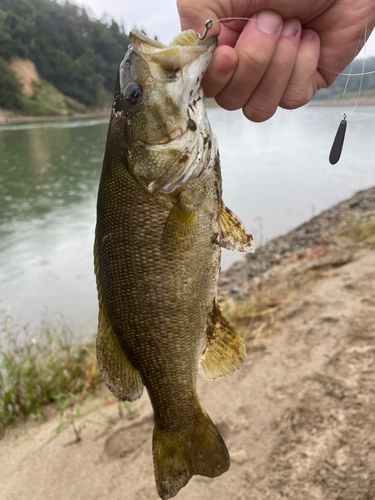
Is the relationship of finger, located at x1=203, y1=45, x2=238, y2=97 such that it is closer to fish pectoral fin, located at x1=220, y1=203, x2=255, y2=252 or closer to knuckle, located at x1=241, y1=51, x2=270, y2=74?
knuckle, located at x1=241, y1=51, x2=270, y2=74

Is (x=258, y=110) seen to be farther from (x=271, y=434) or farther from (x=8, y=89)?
(x=8, y=89)

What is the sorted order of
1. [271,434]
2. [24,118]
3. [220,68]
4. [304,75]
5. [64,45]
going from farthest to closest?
[64,45]
[24,118]
[271,434]
[304,75]
[220,68]

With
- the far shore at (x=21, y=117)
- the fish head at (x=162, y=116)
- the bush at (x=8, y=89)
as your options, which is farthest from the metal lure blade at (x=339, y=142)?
the bush at (x=8, y=89)

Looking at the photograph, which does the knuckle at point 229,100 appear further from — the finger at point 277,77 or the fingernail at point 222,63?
the fingernail at point 222,63

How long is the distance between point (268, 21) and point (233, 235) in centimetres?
105

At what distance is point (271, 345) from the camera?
417 centimetres

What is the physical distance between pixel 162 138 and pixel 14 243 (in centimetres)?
862

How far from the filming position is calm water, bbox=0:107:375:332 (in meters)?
7.36

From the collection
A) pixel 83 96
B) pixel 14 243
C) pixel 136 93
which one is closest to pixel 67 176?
pixel 14 243

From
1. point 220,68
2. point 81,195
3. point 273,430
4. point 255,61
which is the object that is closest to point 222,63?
point 220,68

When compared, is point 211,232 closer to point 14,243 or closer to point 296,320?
point 296,320

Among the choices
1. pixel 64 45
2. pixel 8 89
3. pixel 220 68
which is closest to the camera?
pixel 220 68

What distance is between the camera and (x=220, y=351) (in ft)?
6.29

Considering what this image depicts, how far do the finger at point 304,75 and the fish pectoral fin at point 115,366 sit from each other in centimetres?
155
